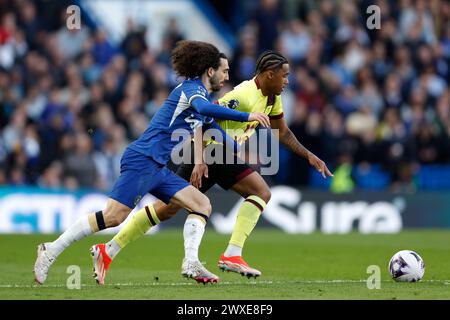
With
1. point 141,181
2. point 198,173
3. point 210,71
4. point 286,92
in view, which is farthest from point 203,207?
point 286,92

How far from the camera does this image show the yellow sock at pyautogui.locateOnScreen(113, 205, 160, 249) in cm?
1084

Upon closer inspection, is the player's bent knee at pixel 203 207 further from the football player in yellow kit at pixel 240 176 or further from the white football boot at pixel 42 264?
the white football boot at pixel 42 264

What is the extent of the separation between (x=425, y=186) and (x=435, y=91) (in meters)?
2.41

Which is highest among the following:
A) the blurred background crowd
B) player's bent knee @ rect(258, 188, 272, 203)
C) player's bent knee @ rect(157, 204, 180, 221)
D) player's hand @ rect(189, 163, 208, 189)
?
the blurred background crowd

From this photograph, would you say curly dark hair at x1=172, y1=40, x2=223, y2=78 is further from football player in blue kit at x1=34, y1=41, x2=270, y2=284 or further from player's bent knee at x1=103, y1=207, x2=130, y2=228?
player's bent knee at x1=103, y1=207, x2=130, y2=228

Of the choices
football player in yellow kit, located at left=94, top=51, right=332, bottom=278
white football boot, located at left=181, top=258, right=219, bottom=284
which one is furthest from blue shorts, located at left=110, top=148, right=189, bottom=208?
white football boot, located at left=181, top=258, right=219, bottom=284

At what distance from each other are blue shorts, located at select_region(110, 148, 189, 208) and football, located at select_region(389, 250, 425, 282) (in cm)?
218

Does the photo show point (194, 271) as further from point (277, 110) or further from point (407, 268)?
point (277, 110)

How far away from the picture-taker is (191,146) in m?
11.3

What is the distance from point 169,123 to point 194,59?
25.7 inches

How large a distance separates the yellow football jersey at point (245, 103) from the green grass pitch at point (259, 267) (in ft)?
4.96

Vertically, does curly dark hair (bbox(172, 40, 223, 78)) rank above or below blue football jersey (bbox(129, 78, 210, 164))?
above
